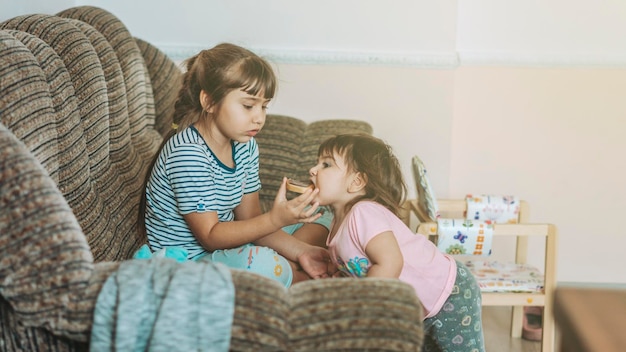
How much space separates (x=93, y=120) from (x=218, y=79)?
33cm

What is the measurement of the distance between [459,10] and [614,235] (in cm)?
108

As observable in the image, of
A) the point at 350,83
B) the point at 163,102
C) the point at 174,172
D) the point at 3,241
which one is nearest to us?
the point at 3,241

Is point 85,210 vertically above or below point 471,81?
below

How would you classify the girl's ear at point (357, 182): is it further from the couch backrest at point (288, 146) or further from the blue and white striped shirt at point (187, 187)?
the couch backrest at point (288, 146)

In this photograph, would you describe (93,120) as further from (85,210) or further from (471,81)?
(471,81)

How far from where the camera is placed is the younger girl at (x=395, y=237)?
2.00 metres

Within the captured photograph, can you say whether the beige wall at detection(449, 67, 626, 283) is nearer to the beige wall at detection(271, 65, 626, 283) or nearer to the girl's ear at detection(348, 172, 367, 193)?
the beige wall at detection(271, 65, 626, 283)

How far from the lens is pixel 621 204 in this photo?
328 centimetres

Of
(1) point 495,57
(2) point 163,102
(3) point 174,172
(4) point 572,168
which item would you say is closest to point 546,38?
(1) point 495,57

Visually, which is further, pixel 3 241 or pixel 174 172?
pixel 174 172

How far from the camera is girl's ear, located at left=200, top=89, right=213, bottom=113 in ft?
6.96

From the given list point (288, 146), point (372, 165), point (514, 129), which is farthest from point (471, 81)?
point (372, 165)

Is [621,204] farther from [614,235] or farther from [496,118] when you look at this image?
[496,118]

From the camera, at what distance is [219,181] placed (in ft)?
6.95
